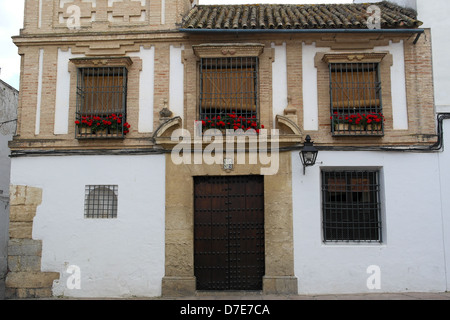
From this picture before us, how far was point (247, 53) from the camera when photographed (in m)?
8.10

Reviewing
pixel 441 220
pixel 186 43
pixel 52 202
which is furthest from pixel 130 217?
pixel 441 220

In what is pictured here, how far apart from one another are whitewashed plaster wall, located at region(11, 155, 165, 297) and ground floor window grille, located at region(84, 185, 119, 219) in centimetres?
11

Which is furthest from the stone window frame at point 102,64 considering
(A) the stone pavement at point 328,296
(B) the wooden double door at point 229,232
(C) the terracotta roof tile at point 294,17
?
(A) the stone pavement at point 328,296

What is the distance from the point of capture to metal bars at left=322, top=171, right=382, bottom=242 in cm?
789

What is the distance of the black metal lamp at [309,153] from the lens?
7.46m

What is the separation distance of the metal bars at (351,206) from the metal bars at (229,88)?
2.14m

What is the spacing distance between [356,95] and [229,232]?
12.3 ft

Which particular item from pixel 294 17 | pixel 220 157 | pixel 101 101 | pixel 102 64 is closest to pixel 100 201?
pixel 101 101

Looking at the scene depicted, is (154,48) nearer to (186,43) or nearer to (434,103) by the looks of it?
(186,43)

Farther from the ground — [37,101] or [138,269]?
[37,101]

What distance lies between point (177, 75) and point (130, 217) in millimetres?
3011

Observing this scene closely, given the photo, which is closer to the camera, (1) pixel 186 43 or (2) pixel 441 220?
(2) pixel 441 220

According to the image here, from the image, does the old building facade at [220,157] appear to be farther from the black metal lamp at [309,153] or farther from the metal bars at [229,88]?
the black metal lamp at [309,153]

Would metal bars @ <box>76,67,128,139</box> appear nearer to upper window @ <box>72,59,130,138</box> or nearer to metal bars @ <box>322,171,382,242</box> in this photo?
upper window @ <box>72,59,130,138</box>
